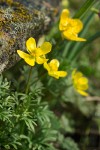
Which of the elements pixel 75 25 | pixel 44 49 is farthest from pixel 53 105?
pixel 44 49

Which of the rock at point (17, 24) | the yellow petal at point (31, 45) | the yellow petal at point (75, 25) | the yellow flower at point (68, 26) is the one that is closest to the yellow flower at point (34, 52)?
the yellow petal at point (31, 45)

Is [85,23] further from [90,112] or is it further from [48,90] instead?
[90,112]

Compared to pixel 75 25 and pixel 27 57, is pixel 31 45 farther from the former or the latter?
pixel 75 25

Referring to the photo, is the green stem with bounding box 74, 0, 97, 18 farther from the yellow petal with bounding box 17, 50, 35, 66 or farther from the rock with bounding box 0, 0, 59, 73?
the yellow petal with bounding box 17, 50, 35, 66

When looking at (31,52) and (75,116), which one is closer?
(31,52)

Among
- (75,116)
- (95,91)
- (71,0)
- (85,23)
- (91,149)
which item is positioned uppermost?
(71,0)

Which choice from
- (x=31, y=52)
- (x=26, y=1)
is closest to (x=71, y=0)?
(x=26, y=1)

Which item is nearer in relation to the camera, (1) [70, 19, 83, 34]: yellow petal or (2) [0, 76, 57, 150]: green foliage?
(2) [0, 76, 57, 150]: green foliage

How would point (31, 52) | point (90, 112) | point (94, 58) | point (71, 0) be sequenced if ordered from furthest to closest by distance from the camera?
point (71, 0)
point (94, 58)
point (90, 112)
point (31, 52)

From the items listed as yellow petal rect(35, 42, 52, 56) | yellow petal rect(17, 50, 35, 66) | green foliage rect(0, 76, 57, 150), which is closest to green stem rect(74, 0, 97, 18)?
yellow petal rect(35, 42, 52, 56)
